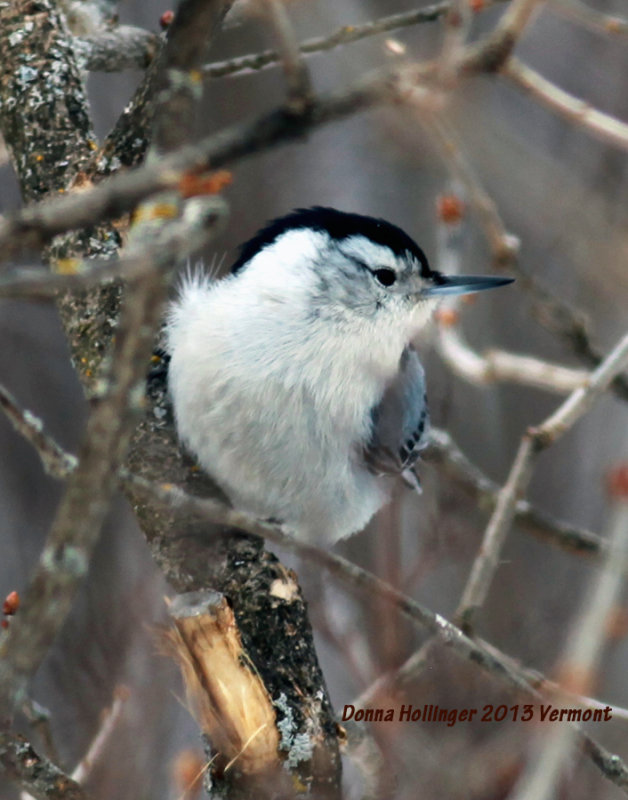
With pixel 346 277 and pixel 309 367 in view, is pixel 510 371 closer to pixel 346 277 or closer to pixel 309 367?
pixel 346 277

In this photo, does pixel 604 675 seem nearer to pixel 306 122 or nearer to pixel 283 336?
pixel 283 336

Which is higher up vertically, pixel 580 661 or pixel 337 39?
pixel 337 39

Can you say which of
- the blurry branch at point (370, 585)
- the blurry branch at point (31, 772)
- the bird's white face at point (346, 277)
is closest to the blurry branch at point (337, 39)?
the bird's white face at point (346, 277)

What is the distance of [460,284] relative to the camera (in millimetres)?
2420

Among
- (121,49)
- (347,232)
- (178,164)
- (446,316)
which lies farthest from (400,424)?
(178,164)

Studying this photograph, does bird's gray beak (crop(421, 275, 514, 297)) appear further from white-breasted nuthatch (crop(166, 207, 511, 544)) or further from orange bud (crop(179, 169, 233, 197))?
orange bud (crop(179, 169, 233, 197))

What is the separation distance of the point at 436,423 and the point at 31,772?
193 cm

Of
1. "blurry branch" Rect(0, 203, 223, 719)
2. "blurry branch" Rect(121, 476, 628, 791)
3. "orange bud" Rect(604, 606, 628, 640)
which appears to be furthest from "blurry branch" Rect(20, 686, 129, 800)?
"orange bud" Rect(604, 606, 628, 640)

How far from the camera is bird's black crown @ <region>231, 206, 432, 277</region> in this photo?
2.36 m

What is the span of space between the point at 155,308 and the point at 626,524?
0.64 m

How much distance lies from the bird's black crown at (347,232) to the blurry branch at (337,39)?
0.39m

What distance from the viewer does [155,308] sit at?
857 mm

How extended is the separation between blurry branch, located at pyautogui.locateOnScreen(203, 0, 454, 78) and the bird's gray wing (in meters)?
0.77

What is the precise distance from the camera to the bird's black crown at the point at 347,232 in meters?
2.36
